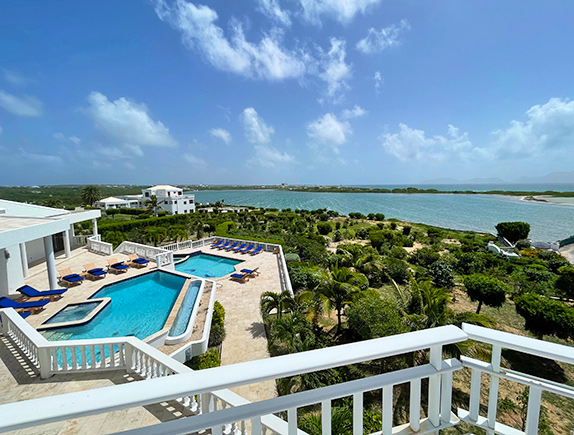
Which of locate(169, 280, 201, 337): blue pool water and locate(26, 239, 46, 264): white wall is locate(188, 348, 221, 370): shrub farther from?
locate(26, 239, 46, 264): white wall

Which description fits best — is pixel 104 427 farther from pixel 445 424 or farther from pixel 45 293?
pixel 45 293

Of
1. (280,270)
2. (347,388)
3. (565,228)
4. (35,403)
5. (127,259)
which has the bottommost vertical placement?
(565,228)

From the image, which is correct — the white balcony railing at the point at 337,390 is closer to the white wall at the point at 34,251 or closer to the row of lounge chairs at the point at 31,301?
the row of lounge chairs at the point at 31,301

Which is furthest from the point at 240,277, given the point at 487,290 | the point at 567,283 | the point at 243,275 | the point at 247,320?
the point at 567,283

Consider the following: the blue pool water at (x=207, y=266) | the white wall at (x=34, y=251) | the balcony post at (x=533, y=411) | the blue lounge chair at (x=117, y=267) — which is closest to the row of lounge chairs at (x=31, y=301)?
the blue lounge chair at (x=117, y=267)

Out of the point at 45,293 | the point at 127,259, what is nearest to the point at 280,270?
the point at 127,259

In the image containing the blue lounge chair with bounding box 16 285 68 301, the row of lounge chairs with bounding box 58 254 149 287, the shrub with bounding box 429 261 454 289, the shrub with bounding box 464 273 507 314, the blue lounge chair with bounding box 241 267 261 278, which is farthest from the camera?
the shrub with bounding box 429 261 454 289

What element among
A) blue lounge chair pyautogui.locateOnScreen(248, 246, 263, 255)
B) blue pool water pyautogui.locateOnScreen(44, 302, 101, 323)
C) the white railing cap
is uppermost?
the white railing cap

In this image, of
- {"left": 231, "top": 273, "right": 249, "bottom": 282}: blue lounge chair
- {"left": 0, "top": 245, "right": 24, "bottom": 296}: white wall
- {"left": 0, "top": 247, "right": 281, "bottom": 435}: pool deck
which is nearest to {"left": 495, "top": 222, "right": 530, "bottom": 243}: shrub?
{"left": 0, "top": 247, "right": 281, "bottom": 435}: pool deck
